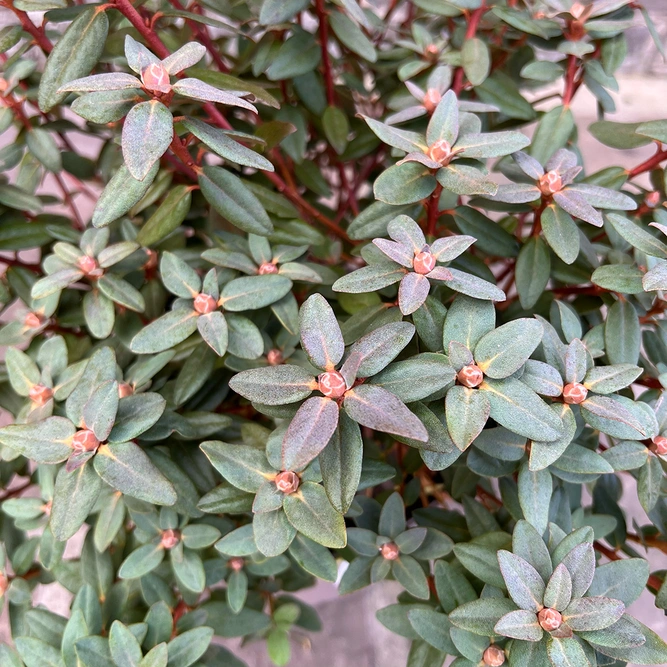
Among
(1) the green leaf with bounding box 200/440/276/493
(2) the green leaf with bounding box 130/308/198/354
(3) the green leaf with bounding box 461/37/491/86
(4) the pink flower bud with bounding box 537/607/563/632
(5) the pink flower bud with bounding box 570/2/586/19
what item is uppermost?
(5) the pink flower bud with bounding box 570/2/586/19

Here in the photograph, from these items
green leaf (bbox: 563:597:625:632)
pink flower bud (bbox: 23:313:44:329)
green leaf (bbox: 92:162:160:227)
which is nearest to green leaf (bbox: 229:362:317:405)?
green leaf (bbox: 92:162:160:227)

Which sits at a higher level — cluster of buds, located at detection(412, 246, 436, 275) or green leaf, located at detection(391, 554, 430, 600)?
cluster of buds, located at detection(412, 246, 436, 275)

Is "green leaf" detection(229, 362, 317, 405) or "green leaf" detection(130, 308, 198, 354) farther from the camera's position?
"green leaf" detection(130, 308, 198, 354)

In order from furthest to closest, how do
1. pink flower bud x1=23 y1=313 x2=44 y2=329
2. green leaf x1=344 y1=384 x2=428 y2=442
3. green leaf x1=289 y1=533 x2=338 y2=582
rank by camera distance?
pink flower bud x1=23 y1=313 x2=44 y2=329 < green leaf x1=289 y1=533 x2=338 y2=582 < green leaf x1=344 y1=384 x2=428 y2=442

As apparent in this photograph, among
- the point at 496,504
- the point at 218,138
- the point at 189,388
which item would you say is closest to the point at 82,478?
the point at 189,388

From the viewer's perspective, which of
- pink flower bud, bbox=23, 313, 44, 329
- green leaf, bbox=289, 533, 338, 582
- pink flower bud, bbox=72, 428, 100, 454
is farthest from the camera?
pink flower bud, bbox=23, 313, 44, 329

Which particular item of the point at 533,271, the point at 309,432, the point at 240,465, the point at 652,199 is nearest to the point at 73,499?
the point at 240,465

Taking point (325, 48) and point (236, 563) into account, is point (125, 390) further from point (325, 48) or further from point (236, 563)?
point (325, 48)

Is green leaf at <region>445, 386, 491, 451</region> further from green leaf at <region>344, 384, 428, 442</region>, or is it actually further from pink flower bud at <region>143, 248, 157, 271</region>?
pink flower bud at <region>143, 248, 157, 271</region>
